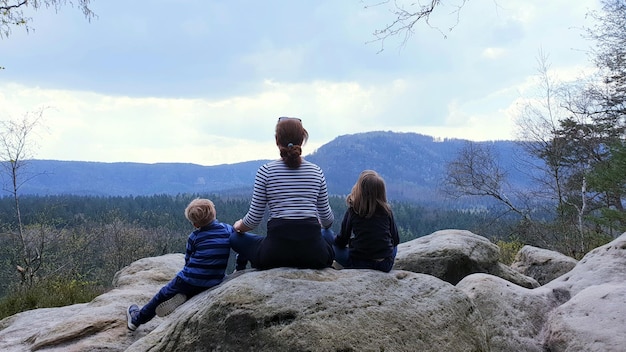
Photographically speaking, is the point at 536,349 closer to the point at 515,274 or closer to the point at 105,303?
the point at 515,274

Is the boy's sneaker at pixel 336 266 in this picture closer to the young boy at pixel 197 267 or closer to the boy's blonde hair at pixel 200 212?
the young boy at pixel 197 267

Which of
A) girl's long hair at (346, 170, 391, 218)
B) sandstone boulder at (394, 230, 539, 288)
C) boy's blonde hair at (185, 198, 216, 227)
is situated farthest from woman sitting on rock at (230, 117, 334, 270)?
sandstone boulder at (394, 230, 539, 288)

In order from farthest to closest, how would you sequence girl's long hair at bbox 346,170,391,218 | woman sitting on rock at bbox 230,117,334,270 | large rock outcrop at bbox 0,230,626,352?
1. girl's long hair at bbox 346,170,391,218
2. woman sitting on rock at bbox 230,117,334,270
3. large rock outcrop at bbox 0,230,626,352

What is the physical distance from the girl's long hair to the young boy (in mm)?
1584

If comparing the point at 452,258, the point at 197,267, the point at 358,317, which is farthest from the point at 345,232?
the point at 452,258

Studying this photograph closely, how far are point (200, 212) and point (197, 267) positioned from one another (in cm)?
63

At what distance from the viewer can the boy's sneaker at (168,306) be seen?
555cm

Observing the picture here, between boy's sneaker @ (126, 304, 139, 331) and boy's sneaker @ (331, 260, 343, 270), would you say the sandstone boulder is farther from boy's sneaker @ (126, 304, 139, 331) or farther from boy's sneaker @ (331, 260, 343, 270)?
boy's sneaker @ (126, 304, 139, 331)

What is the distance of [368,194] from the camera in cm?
546

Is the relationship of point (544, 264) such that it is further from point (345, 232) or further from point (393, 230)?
point (345, 232)

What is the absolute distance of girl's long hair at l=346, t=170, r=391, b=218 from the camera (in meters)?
5.43

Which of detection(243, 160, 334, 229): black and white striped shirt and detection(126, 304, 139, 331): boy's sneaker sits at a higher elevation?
detection(243, 160, 334, 229): black and white striped shirt

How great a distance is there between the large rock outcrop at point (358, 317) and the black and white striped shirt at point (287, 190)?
63cm

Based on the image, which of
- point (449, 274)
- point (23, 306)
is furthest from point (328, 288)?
point (23, 306)
